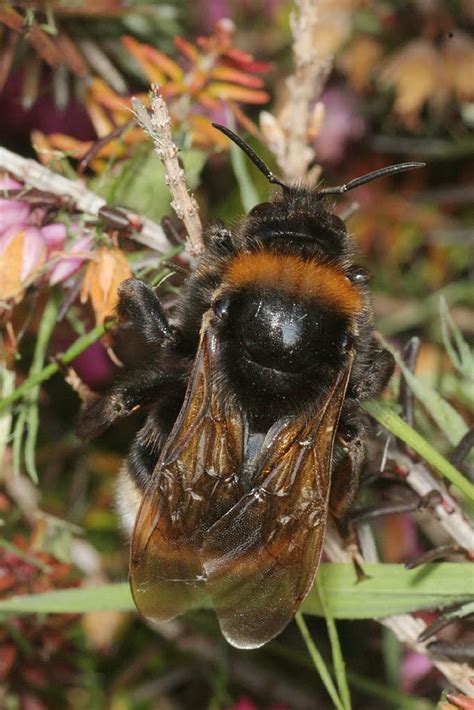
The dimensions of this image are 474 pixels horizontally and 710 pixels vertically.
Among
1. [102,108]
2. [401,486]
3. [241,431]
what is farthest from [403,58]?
[241,431]

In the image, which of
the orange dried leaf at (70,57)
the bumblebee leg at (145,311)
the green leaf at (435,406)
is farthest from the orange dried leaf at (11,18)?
the green leaf at (435,406)

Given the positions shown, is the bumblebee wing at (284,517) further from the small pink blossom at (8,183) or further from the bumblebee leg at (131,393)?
the small pink blossom at (8,183)

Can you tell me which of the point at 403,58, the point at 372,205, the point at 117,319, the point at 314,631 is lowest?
the point at 314,631

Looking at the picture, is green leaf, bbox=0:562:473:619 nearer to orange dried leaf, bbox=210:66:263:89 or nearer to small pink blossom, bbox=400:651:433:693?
small pink blossom, bbox=400:651:433:693

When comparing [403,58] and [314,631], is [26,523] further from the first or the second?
[403,58]

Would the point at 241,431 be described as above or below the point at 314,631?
above

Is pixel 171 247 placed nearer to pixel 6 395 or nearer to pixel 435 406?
pixel 6 395

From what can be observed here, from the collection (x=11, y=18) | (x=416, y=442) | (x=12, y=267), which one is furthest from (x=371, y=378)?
(x=11, y=18)
